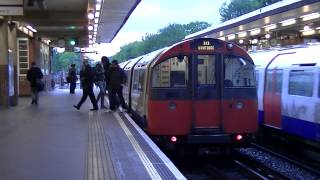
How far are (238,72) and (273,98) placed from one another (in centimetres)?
269

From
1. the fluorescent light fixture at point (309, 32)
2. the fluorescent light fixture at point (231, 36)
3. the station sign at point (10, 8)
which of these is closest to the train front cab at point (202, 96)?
the station sign at point (10, 8)

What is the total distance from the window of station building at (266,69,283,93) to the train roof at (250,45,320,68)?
0.48 ft

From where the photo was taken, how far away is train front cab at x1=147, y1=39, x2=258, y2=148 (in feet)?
37.2

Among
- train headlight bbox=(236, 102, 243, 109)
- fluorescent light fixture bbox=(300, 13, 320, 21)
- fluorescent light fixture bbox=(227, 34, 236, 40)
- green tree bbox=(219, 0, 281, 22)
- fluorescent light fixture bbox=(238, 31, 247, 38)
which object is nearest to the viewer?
train headlight bbox=(236, 102, 243, 109)

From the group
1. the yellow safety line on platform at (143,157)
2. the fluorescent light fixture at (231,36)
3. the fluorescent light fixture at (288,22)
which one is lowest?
the yellow safety line on platform at (143,157)

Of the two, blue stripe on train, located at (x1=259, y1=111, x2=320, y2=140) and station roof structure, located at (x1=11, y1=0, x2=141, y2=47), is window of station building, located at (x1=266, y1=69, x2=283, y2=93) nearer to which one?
blue stripe on train, located at (x1=259, y1=111, x2=320, y2=140)

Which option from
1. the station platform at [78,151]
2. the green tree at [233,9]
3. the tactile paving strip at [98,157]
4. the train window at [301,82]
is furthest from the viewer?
the green tree at [233,9]

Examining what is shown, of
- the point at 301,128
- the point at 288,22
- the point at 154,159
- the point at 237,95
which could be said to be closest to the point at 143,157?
the point at 154,159

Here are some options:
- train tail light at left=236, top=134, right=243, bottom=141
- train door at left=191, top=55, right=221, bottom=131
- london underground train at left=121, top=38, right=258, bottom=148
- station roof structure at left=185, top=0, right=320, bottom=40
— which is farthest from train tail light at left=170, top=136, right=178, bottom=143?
station roof structure at left=185, top=0, right=320, bottom=40

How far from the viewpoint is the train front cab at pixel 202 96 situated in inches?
447

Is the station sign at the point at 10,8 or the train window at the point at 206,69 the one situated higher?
the station sign at the point at 10,8

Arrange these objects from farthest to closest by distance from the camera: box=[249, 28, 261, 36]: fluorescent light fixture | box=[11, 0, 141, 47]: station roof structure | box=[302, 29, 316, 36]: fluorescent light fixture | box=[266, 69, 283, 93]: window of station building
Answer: box=[249, 28, 261, 36]: fluorescent light fixture
box=[302, 29, 316, 36]: fluorescent light fixture
box=[11, 0, 141, 47]: station roof structure
box=[266, 69, 283, 93]: window of station building

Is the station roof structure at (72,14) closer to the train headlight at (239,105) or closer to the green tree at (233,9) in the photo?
the train headlight at (239,105)

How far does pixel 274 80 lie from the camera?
1412 centimetres
